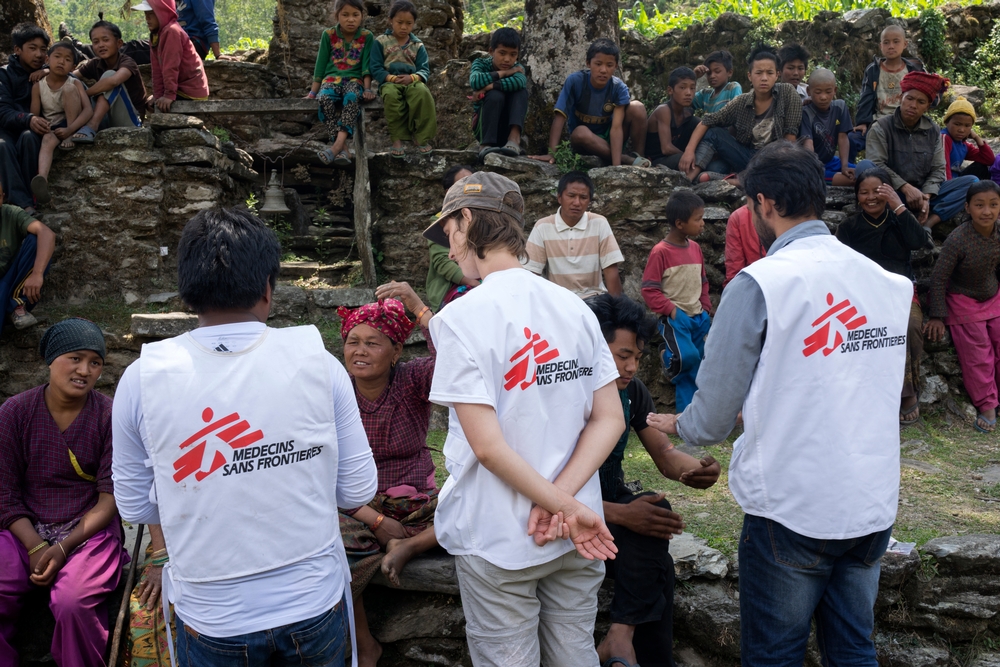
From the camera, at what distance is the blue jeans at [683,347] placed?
217 inches

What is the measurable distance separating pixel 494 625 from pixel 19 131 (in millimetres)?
6396

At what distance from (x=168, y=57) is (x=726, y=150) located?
5.15m

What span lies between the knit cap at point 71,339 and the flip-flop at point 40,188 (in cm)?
390

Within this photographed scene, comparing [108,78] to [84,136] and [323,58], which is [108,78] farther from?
[323,58]

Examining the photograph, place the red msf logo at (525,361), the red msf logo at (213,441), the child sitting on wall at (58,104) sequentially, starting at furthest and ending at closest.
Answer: the child sitting on wall at (58,104) < the red msf logo at (525,361) < the red msf logo at (213,441)

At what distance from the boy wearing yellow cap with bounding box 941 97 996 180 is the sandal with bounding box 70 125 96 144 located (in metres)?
7.43

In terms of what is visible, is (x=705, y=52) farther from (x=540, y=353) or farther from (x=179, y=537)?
(x=179, y=537)

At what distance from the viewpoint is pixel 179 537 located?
1802 millimetres

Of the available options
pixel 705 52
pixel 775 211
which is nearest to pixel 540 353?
pixel 775 211

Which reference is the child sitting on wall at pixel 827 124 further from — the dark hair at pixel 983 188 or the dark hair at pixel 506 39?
the dark hair at pixel 506 39

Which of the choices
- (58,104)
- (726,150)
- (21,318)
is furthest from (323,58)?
(726,150)

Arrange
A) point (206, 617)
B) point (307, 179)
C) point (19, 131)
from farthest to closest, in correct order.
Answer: point (307, 179), point (19, 131), point (206, 617)

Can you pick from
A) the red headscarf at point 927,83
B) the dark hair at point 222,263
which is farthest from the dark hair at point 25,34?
the red headscarf at point 927,83

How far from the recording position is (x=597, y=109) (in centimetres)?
691
